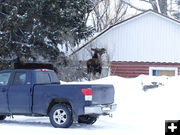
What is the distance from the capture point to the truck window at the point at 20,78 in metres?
14.5

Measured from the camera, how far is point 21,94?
14234mm

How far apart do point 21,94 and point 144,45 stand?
16.6 metres

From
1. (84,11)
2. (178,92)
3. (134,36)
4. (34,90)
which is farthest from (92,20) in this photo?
(34,90)

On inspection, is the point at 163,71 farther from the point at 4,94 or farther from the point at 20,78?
the point at 4,94

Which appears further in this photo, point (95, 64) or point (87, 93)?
point (95, 64)

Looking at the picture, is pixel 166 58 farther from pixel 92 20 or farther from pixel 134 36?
pixel 92 20

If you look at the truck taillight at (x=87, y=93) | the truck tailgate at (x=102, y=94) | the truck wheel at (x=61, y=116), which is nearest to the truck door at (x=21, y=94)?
the truck wheel at (x=61, y=116)

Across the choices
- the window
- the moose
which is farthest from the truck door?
the window

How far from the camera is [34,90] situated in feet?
46.2

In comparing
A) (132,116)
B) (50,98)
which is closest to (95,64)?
(132,116)

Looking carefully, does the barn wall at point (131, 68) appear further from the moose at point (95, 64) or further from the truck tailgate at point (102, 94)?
the truck tailgate at point (102, 94)

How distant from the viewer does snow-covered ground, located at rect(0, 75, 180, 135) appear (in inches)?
513

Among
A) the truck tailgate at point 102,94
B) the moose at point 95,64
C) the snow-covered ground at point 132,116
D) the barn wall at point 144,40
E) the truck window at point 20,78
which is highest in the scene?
the barn wall at point 144,40

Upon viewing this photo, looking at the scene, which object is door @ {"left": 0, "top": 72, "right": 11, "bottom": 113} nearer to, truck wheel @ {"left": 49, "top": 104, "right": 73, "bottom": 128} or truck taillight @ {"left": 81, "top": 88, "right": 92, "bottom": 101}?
truck wheel @ {"left": 49, "top": 104, "right": 73, "bottom": 128}
